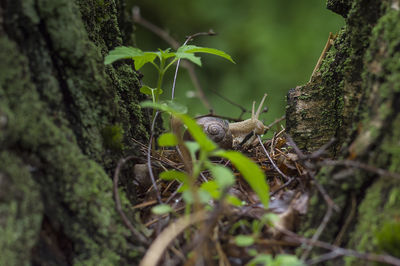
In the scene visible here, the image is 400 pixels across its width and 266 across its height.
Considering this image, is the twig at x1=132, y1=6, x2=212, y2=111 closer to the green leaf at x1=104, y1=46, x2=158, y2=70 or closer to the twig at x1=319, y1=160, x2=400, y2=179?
the green leaf at x1=104, y1=46, x2=158, y2=70

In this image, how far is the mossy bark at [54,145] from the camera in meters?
0.81

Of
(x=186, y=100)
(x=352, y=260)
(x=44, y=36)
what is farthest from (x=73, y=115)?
(x=186, y=100)

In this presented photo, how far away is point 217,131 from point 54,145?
3.36 ft

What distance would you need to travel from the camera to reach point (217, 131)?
5.91 feet

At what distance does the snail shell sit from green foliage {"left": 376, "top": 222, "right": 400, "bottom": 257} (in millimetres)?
1062

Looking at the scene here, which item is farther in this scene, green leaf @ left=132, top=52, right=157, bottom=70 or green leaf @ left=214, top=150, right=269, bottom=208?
green leaf @ left=132, top=52, right=157, bottom=70

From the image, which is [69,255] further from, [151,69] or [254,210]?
[151,69]

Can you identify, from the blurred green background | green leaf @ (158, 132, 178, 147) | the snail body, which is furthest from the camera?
the blurred green background

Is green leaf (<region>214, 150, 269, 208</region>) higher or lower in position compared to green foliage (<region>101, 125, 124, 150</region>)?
higher

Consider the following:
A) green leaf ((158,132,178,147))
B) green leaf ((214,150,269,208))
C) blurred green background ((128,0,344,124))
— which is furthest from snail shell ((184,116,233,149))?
blurred green background ((128,0,344,124))

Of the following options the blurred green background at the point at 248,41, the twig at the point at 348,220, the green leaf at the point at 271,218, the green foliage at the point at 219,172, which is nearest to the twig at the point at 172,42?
the green foliage at the point at 219,172

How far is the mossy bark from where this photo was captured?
0.81 metres

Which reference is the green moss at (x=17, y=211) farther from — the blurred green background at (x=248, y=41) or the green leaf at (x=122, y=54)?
the blurred green background at (x=248, y=41)

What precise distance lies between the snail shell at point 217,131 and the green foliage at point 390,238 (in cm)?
106
